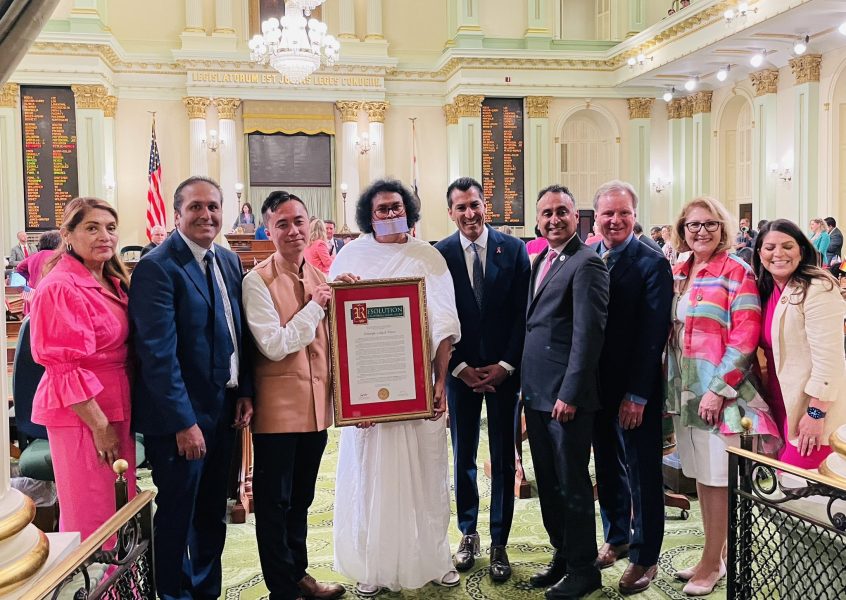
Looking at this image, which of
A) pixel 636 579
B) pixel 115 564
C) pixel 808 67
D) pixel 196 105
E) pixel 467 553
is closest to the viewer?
pixel 115 564

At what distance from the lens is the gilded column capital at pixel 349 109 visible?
16.4 m

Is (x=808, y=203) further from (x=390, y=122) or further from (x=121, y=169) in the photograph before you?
(x=121, y=169)

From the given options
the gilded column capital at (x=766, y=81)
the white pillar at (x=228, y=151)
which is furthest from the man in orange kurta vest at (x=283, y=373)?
the gilded column capital at (x=766, y=81)

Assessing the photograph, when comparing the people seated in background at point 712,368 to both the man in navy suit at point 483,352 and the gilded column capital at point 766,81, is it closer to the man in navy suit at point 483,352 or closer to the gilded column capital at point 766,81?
the man in navy suit at point 483,352

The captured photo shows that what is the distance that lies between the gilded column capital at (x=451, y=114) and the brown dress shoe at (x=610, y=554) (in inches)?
556

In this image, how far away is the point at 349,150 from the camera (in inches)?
651

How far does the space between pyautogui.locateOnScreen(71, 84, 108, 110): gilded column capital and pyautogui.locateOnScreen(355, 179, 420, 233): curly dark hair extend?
14.2m

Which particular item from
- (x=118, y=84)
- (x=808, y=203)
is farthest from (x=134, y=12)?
(x=808, y=203)

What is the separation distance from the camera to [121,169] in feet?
52.6

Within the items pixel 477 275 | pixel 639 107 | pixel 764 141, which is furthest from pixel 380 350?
pixel 639 107

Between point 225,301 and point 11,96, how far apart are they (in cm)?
1464

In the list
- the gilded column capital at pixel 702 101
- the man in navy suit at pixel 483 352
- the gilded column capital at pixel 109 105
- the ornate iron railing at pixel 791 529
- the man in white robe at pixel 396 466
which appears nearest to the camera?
the ornate iron railing at pixel 791 529

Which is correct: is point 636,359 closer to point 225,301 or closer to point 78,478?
point 225,301

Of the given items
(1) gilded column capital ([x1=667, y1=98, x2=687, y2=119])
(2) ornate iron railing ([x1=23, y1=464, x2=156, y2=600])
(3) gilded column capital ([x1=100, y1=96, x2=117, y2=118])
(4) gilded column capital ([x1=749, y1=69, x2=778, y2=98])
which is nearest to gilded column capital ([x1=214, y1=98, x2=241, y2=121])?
(3) gilded column capital ([x1=100, y1=96, x2=117, y2=118])
